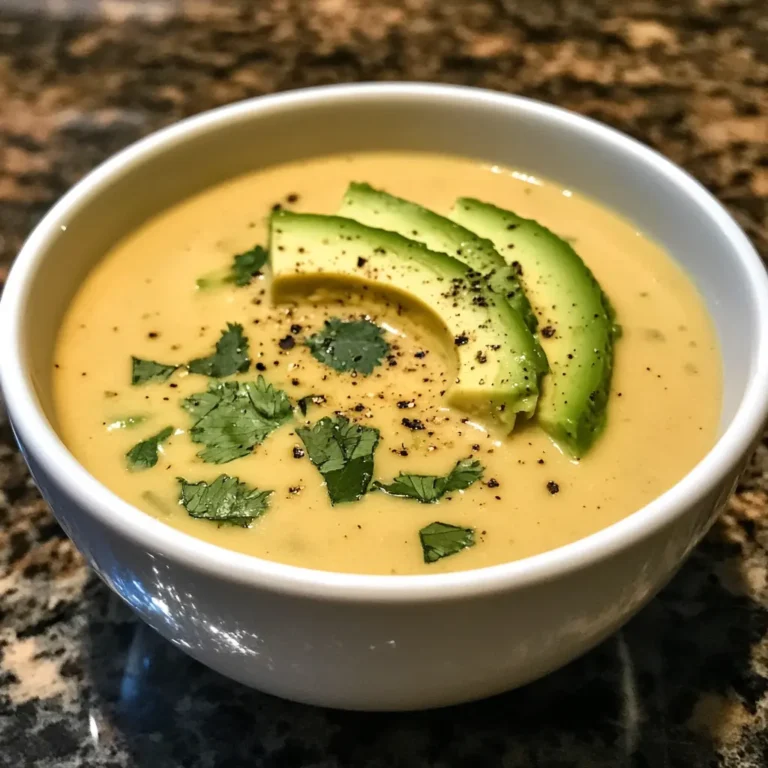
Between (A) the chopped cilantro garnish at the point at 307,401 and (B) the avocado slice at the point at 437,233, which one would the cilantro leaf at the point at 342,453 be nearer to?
(A) the chopped cilantro garnish at the point at 307,401

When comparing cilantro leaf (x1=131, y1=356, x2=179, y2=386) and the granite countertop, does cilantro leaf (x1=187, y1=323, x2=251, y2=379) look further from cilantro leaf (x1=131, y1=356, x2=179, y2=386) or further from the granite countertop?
the granite countertop

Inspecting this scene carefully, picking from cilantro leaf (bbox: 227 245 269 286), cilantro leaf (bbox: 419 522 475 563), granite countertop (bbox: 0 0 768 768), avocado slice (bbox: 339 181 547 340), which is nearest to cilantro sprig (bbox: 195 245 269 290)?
cilantro leaf (bbox: 227 245 269 286)

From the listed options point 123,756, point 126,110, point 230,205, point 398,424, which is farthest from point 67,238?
point 126,110

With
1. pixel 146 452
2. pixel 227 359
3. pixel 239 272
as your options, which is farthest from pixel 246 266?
pixel 146 452

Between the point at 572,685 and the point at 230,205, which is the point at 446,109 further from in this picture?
the point at 572,685

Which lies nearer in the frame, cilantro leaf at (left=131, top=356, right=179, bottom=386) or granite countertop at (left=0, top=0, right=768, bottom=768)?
granite countertop at (left=0, top=0, right=768, bottom=768)

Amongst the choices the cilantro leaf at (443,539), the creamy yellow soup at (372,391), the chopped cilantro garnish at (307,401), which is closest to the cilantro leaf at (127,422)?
the creamy yellow soup at (372,391)
